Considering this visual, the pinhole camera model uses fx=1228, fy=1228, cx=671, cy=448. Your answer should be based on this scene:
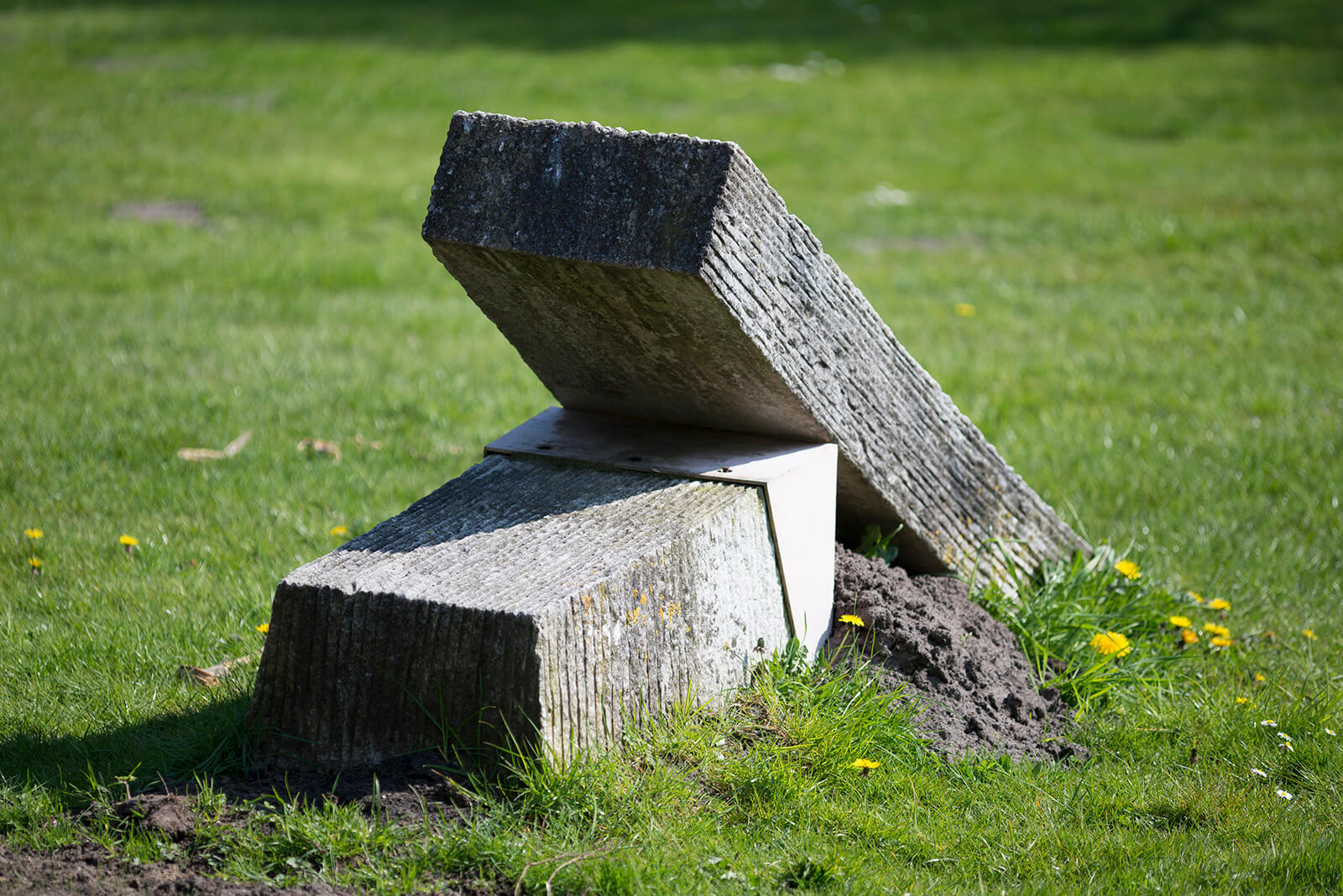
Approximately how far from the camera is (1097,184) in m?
10.8

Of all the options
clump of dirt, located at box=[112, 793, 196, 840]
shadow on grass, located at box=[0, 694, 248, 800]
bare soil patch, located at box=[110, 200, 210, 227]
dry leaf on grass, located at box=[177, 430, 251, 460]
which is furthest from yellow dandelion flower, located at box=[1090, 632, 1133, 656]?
bare soil patch, located at box=[110, 200, 210, 227]

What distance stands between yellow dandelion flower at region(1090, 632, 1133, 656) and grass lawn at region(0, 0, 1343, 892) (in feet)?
0.59

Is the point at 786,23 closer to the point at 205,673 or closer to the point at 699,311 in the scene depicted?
the point at 699,311

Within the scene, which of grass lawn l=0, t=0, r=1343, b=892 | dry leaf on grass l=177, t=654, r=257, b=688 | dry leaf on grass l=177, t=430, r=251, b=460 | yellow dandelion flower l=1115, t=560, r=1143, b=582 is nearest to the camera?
grass lawn l=0, t=0, r=1343, b=892

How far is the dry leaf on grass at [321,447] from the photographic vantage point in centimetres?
510

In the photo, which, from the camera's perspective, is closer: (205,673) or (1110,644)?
(205,673)

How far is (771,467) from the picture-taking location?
3.04m

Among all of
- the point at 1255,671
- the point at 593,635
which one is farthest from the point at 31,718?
the point at 1255,671

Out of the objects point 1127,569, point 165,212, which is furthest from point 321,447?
point 165,212

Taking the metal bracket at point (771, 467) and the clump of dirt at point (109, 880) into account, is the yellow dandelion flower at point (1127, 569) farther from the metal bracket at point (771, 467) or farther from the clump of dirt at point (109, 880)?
the clump of dirt at point (109, 880)

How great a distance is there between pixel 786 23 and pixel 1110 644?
17.8 meters

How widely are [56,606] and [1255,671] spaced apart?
11.8 ft

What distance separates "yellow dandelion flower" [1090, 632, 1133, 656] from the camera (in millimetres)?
3395

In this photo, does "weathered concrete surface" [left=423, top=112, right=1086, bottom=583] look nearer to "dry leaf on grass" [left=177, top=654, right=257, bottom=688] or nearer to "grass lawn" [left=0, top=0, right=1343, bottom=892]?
"grass lawn" [left=0, top=0, right=1343, bottom=892]
